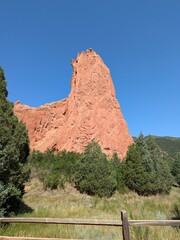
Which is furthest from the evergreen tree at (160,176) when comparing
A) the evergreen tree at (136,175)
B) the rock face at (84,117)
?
the rock face at (84,117)

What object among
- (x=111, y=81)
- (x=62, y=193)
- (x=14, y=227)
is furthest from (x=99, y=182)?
(x=111, y=81)

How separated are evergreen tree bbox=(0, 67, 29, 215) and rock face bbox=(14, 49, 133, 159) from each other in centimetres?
2857

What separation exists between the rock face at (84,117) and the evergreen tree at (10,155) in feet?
93.7

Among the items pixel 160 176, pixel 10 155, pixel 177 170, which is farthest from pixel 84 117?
pixel 10 155

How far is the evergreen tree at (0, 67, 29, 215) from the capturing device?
9.80 metres

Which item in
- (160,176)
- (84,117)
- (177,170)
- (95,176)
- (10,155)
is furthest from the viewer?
(84,117)

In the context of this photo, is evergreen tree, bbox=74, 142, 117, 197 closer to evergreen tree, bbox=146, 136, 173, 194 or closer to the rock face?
evergreen tree, bbox=146, 136, 173, 194

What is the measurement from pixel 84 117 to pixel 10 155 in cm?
3283

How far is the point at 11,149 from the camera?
1007 cm

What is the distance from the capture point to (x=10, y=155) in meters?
10.1

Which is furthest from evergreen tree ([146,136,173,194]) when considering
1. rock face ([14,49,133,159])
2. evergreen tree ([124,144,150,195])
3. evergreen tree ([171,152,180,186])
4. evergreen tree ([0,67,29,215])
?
evergreen tree ([0,67,29,215])

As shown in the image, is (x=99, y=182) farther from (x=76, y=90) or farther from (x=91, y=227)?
(x=76, y=90)

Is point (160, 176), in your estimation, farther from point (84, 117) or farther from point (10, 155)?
point (10, 155)

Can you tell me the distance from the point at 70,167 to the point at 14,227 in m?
21.6
